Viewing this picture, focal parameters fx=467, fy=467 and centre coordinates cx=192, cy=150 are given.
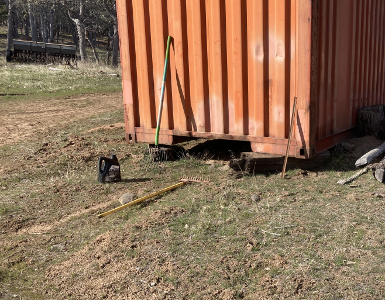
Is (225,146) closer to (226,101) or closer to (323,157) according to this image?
(226,101)

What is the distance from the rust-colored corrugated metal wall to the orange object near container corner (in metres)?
0.01

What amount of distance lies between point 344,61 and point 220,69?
1.81 m

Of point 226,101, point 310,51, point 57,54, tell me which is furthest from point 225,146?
point 57,54

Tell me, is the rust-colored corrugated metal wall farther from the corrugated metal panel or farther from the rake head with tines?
the rake head with tines

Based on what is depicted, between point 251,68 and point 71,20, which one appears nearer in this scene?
point 251,68

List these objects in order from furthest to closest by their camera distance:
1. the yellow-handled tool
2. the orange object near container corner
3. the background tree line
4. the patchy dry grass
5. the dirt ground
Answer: the background tree line
the patchy dry grass
the orange object near container corner
the yellow-handled tool
the dirt ground

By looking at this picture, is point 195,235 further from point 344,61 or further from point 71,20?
point 71,20

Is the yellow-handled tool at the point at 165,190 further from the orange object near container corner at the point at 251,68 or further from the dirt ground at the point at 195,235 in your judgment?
the orange object near container corner at the point at 251,68

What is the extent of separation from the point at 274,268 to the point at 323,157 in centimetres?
291

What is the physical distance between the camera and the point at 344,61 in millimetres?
6574

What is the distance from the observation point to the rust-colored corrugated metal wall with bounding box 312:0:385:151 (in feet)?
19.2

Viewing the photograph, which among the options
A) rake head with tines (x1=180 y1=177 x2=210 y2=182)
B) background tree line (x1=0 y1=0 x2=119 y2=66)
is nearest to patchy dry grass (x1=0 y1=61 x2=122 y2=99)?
background tree line (x1=0 y1=0 x2=119 y2=66)

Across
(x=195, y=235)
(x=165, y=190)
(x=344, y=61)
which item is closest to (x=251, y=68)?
(x=344, y=61)

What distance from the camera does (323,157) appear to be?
6.14m
